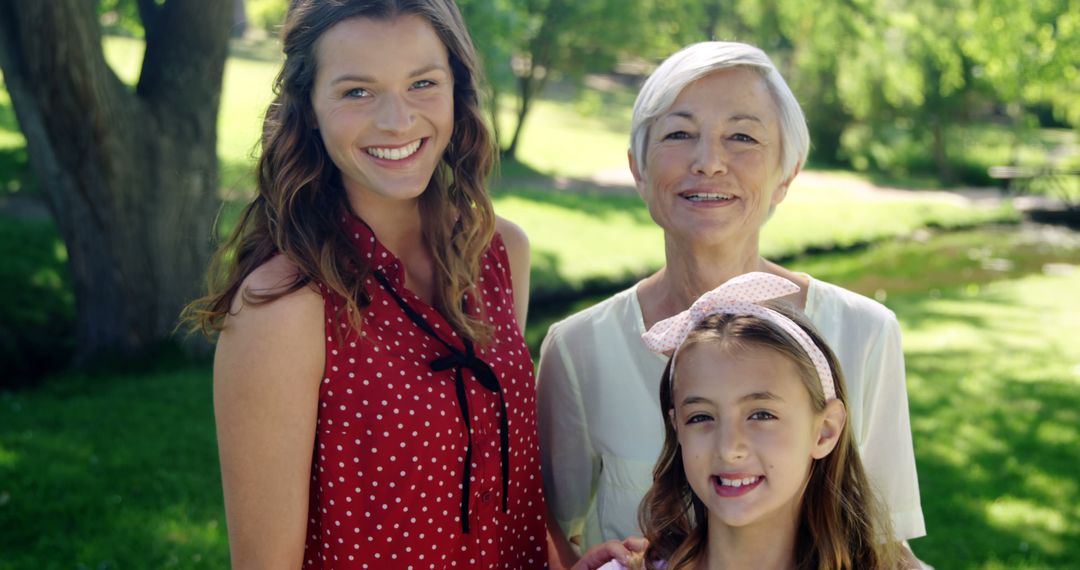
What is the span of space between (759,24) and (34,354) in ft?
63.0

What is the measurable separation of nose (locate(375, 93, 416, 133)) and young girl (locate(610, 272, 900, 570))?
691mm

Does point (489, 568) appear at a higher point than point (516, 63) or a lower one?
higher

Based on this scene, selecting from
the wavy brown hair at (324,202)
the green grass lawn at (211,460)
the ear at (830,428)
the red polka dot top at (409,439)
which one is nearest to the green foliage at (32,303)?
the green grass lawn at (211,460)

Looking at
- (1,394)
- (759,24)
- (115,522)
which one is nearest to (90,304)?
(1,394)

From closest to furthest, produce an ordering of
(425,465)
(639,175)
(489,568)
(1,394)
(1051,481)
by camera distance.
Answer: (425,465), (489,568), (639,175), (1051,481), (1,394)

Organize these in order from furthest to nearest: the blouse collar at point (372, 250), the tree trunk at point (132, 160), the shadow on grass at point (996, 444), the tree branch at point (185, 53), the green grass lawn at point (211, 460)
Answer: the tree branch at point (185, 53) < the tree trunk at point (132, 160) < the shadow on grass at point (996, 444) < the green grass lawn at point (211, 460) < the blouse collar at point (372, 250)

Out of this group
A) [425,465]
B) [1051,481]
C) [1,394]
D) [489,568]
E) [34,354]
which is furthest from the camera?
[34,354]

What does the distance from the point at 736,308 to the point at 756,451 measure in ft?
0.97

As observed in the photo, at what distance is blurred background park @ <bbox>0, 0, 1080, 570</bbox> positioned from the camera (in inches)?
231

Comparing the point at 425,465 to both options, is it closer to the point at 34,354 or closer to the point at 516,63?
the point at 34,354

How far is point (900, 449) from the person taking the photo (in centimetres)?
254

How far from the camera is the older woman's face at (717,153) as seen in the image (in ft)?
8.46

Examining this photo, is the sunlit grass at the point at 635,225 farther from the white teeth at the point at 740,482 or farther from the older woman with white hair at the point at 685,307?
the white teeth at the point at 740,482

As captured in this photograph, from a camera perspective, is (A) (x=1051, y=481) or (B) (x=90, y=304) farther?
(B) (x=90, y=304)
